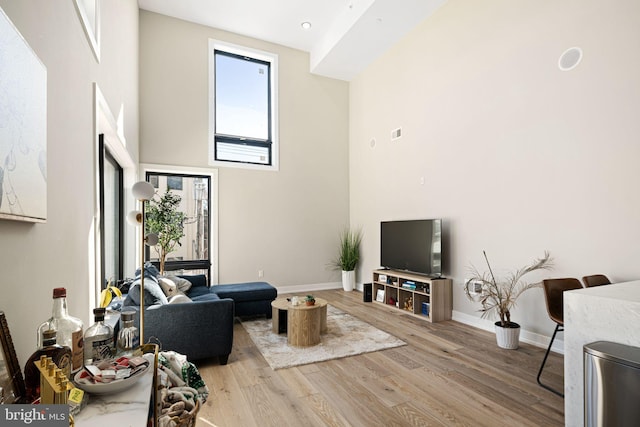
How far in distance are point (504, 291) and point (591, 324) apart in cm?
200

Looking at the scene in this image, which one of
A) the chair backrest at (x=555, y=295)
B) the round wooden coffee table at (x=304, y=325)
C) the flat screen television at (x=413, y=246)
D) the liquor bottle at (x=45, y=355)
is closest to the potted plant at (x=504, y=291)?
the flat screen television at (x=413, y=246)

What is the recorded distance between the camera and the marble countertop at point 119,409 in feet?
3.06

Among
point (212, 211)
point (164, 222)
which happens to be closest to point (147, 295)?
point (164, 222)

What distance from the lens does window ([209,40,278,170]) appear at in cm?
599

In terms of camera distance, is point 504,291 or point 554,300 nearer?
point 554,300

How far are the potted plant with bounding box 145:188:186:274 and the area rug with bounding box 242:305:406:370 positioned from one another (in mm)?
1785

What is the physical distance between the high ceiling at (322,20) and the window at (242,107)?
456 millimetres

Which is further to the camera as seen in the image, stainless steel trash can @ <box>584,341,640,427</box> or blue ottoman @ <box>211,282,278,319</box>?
blue ottoman @ <box>211,282,278,319</box>

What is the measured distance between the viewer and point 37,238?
1.30 metres

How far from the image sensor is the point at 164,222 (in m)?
5.05

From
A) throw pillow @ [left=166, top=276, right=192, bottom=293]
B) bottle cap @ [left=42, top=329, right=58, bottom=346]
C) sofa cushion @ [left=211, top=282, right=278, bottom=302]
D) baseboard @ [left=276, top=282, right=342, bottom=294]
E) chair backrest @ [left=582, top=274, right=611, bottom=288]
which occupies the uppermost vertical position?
bottle cap @ [left=42, top=329, right=58, bottom=346]

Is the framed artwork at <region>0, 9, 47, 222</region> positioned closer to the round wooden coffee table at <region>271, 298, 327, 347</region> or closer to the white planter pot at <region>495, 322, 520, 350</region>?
the round wooden coffee table at <region>271, 298, 327, 347</region>

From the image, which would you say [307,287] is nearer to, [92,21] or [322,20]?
[322,20]

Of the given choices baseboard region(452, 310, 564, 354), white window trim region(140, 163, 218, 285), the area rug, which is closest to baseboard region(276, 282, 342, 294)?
white window trim region(140, 163, 218, 285)
